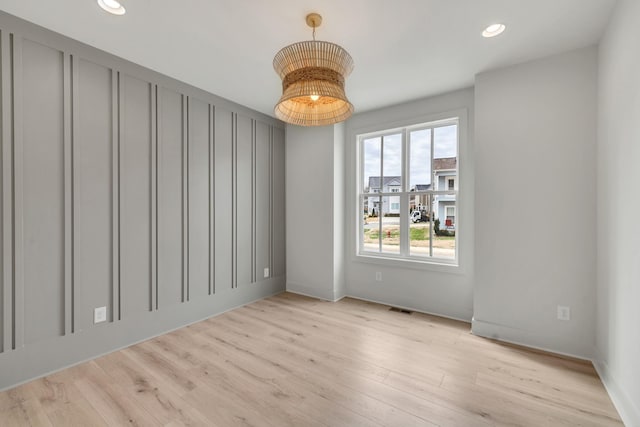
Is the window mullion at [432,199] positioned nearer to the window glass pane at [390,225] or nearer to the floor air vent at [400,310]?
the window glass pane at [390,225]

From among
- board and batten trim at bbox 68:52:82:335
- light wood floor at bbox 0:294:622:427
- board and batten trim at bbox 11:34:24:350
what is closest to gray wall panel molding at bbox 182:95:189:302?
light wood floor at bbox 0:294:622:427

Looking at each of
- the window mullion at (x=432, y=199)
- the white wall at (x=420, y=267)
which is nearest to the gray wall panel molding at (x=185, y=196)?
the white wall at (x=420, y=267)

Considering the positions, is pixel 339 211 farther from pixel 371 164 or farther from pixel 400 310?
pixel 400 310

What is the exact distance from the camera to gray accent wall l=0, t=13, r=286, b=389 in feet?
6.52

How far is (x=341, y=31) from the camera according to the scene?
2107mm

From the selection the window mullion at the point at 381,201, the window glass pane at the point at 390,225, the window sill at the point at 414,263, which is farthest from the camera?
the window mullion at the point at 381,201

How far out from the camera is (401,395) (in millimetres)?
1886

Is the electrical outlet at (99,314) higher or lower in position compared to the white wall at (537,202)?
lower

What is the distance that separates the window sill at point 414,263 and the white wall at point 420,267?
0.04 ft

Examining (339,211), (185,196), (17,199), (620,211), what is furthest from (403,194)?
(17,199)

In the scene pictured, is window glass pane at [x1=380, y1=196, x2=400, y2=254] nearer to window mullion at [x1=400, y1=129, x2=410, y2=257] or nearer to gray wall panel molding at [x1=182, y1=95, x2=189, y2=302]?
window mullion at [x1=400, y1=129, x2=410, y2=257]

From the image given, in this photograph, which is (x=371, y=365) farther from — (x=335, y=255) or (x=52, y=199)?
(x=52, y=199)

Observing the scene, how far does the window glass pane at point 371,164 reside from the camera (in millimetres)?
3867

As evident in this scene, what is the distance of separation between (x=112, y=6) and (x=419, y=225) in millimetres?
3538
